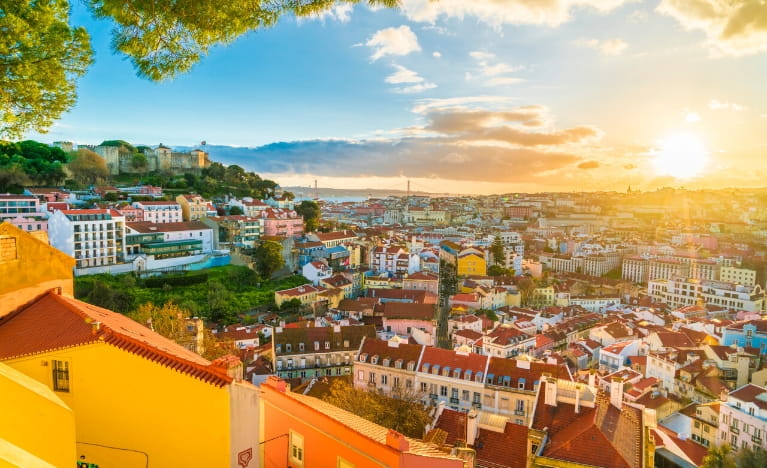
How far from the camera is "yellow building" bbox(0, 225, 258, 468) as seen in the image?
4.43 meters

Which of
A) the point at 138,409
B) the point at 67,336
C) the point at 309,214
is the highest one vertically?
the point at 67,336

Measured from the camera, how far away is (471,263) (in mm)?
53031

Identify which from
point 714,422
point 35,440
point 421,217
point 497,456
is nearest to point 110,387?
point 35,440

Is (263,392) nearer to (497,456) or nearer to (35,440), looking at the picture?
(35,440)

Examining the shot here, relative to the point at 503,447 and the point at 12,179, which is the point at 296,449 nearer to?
the point at 503,447

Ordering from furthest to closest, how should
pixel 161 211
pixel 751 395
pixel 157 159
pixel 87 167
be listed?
pixel 157 159, pixel 87 167, pixel 161 211, pixel 751 395

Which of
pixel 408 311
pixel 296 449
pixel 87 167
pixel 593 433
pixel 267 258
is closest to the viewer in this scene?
pixel 296 449

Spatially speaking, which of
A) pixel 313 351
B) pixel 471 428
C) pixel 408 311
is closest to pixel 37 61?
pixel 471 428

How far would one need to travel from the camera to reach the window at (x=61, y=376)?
485cm

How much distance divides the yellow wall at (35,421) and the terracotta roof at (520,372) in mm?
18305

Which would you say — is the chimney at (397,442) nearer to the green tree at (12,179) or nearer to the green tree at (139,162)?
the green tree at (12,179)

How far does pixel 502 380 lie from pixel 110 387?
17657 mm

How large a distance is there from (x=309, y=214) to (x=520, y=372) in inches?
1543

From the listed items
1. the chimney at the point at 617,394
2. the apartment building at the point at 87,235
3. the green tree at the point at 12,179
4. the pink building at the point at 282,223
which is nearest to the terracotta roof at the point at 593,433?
the chimney at the point at 617,394
